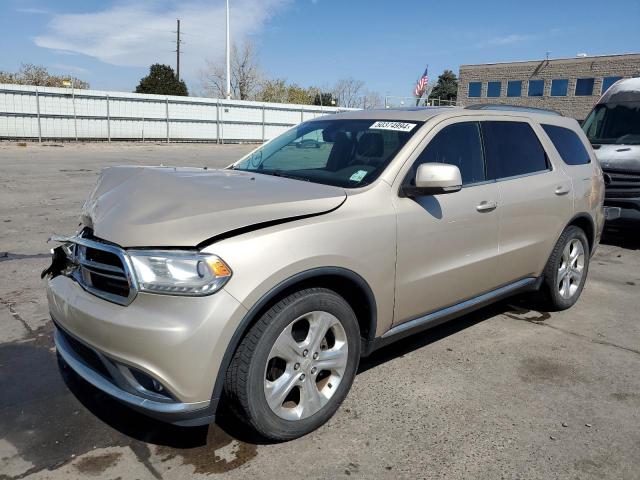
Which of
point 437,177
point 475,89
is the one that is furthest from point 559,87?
point 437,177

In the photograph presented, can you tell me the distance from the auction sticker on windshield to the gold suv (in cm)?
1

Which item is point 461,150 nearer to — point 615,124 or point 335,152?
point 335,152

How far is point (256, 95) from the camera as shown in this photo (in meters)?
54.7

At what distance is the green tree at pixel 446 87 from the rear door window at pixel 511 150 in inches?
2964

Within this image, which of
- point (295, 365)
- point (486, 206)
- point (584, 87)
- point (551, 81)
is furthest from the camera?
point (551, 81)

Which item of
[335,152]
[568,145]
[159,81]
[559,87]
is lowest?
[335,152]

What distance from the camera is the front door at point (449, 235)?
330cm

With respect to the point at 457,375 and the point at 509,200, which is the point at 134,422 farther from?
the point at 509,200

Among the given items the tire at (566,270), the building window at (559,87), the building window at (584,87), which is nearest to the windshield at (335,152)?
the tire at (566,270)

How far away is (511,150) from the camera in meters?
4.27

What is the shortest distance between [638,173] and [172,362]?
7.38 meters

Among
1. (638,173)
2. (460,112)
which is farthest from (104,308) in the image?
(638,173)

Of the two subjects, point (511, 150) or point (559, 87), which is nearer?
point (511, 150)

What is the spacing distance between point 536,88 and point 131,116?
1538 inches
